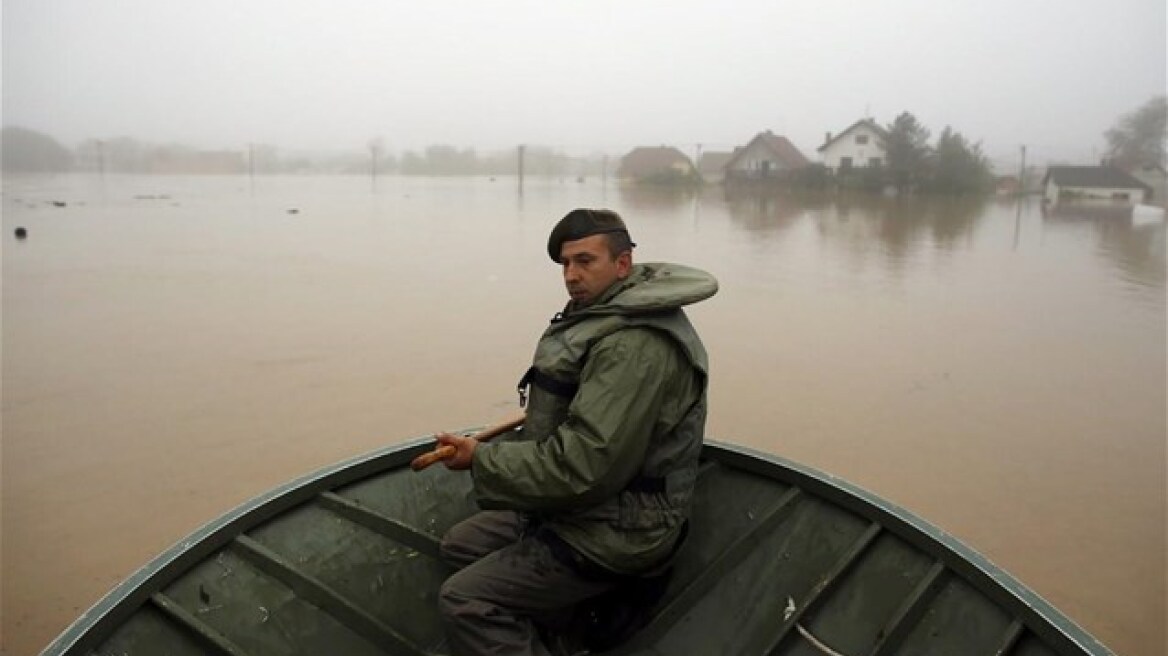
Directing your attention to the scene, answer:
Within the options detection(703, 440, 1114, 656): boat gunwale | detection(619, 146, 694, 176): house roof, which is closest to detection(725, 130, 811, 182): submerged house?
detection(619, 146, 694, 176): house roof

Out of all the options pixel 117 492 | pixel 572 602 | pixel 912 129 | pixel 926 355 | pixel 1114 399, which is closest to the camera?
pixel 572 602

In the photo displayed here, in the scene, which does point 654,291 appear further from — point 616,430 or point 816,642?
point 816,642

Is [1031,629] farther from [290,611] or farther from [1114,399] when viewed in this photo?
[1114,399]

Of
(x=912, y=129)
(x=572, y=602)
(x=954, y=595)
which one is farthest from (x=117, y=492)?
(x=912, y=129)

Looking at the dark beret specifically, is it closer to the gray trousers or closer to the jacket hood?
the jacket hood

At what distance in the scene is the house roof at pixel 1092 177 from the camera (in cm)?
4881

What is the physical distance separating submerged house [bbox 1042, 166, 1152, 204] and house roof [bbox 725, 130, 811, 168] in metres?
15.5

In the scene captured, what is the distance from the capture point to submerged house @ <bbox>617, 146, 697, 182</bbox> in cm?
6775

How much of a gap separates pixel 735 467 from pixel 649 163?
74.7 meters

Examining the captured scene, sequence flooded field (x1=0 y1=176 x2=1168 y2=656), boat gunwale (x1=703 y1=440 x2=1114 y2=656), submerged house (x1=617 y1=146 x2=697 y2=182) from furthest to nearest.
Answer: submerged house (x1=617 y1=146 x2=697 y2=182)
flooded field (x1=0 y1=176 x2=1168 y2=656)
boat gunwale (x1=703 y1=440 x2=1114 y2=656)

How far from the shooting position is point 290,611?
256 cm

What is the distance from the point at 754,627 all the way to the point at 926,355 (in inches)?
332

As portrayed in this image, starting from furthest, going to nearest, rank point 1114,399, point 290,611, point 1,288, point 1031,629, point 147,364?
point 1,288 < point 147,364 < point 1114,399 < point 290,611 < point 1031,629

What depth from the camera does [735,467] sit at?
10.1 ft
